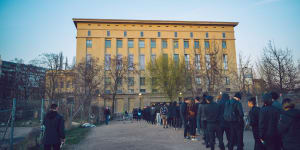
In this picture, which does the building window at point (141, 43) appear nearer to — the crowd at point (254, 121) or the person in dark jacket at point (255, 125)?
the crowd at point (254, 121)

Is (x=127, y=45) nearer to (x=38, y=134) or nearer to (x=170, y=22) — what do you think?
(x=170, y=22)

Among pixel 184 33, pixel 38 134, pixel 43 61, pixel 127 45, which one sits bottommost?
pixel 38 134

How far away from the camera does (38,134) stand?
30.2 ft

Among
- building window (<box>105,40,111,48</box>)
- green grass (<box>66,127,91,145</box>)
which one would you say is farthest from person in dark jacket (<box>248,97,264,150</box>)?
building window (<box>105,40,111,48</box>)

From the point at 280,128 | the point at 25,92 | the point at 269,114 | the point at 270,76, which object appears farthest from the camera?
the point at 25,92

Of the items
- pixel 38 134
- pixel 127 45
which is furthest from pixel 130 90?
pixel 38 134

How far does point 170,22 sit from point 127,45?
42.4ft

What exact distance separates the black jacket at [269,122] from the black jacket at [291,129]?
0.71 m

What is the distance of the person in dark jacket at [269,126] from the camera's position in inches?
189

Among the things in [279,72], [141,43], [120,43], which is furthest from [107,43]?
[279,72]

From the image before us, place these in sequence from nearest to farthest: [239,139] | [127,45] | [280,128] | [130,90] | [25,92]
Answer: [280,128] < [239,139] < [25,92] < [130,90] < [127,45]

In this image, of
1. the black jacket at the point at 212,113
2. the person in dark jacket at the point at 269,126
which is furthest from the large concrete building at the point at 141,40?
the person in dark jacket at the point at 269,126

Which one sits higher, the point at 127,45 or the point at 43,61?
the point at 127,45

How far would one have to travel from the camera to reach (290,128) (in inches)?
157
